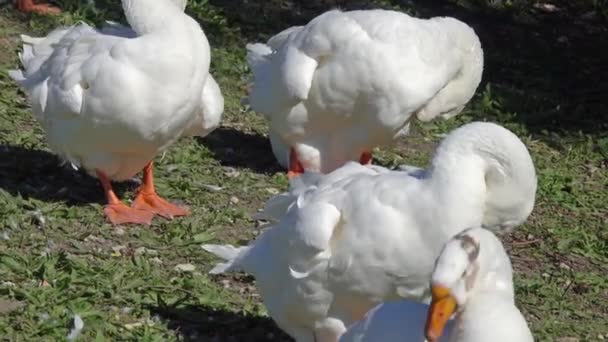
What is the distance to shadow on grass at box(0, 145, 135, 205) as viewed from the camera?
8703mm

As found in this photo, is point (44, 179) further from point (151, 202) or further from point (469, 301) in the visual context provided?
point (469, 301)

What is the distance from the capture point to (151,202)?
28.2 feet

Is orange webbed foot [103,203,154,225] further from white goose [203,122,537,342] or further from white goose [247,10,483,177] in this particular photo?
white goose [203,122,537,342]

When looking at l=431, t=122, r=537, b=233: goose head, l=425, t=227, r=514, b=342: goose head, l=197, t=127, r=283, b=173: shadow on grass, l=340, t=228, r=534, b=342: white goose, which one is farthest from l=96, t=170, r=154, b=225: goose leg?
l=425, t=227, r=514, b=342: goose head

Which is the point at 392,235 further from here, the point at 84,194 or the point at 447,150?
the point at 84,194

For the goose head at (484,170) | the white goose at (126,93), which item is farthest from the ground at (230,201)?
the goose head at (484,170)

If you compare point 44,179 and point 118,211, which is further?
point 44,179

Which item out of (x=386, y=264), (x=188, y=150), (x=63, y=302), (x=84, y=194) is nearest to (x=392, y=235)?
(x=386, y=264)

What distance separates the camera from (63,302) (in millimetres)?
7027

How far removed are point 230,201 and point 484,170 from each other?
305 cm

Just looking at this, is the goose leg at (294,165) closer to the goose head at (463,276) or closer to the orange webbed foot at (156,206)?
the orange webbed foot at (156,206)

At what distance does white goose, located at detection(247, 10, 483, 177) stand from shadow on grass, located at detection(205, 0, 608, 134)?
7.71 ft

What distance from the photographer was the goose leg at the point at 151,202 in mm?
8531

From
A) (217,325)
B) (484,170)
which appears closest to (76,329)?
(217,325)
